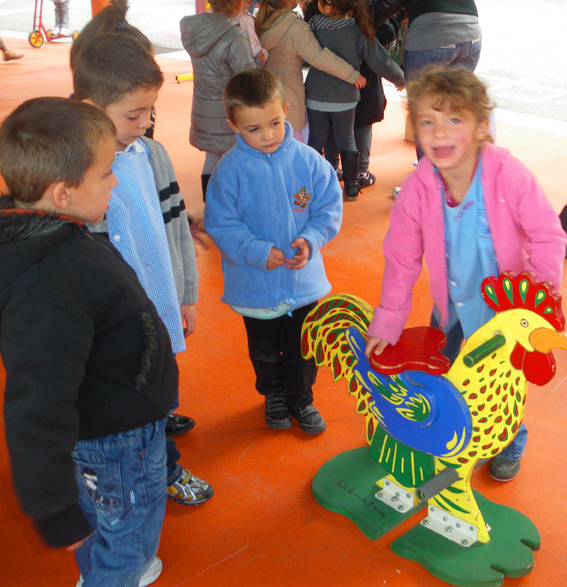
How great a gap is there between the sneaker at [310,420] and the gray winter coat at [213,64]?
1922mm

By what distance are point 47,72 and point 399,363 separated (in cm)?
749

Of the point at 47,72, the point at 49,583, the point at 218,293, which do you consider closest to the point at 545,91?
the point at 218,293

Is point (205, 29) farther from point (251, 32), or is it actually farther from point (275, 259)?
point (275, 259)

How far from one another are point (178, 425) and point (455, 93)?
143cm

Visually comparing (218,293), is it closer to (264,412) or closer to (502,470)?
(264,412)

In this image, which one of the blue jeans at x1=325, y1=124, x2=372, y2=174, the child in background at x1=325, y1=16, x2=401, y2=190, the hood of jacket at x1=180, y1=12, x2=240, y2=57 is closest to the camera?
the hood of jacket at x1=180, y1=12, x2=240, y2=57

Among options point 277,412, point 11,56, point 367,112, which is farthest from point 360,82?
point 11,56

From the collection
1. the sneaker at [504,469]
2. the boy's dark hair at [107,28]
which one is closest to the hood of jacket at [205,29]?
the boy's dark hair at [107,28]

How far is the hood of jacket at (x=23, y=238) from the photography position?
1.10 metres

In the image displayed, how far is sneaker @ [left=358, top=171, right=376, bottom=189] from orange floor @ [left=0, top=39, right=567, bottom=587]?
1360mm

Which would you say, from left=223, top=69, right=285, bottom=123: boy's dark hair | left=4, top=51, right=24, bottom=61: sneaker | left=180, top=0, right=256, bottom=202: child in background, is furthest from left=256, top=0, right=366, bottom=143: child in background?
left=4, top=51, right=24, bottom=61: sneaker

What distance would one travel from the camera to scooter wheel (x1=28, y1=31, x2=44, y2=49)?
360 inches

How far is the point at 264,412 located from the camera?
7.92ft

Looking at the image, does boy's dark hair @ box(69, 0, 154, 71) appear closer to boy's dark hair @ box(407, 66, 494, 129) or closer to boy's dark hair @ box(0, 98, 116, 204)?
boy's dark hair @ box(0, 98, 116, 204)
